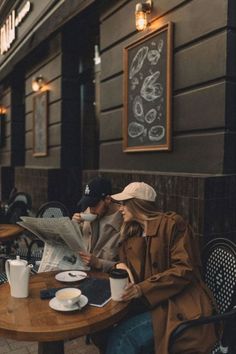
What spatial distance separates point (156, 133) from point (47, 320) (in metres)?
3.02

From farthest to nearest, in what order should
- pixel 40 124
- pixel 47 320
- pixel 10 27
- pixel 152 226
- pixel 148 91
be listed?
pixel 10 27, pixel 40 124, pixel 148 91, pixel 152 226, pixel 47 320

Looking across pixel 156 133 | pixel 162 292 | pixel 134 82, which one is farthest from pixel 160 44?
pixel 162 292

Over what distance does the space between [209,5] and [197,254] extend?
2554 millimetres

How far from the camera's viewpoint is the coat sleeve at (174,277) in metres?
2.23

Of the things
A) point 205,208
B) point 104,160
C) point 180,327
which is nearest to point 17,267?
point 180,327

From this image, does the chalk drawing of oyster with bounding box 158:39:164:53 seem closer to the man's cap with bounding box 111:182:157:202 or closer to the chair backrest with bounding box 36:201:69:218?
the chair backrest with bounding box 36:201:69:218

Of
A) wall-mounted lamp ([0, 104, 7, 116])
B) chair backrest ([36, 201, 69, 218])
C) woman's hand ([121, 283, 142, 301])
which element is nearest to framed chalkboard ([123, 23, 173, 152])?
chair backrest ([36, 201, 69, 218])

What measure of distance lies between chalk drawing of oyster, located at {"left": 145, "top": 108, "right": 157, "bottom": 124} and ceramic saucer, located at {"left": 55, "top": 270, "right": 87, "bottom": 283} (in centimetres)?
246

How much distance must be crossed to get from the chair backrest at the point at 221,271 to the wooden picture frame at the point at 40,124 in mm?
6377

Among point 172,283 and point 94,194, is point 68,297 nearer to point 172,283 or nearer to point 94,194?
point 172,283

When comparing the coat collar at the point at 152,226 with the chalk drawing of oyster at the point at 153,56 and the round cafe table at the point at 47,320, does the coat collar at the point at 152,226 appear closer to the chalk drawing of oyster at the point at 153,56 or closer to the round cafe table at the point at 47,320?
the round cafe table at the point at 47,320

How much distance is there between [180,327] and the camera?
2154 mm

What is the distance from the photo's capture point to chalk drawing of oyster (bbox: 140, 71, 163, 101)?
4.52m

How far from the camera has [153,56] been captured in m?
4.59
